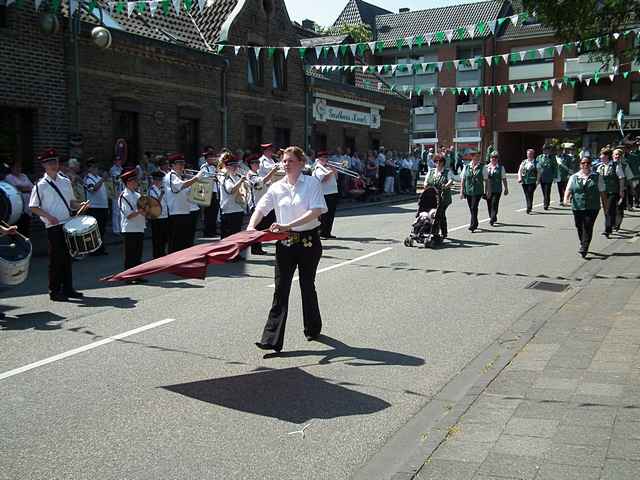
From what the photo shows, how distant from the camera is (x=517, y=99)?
2186 inches

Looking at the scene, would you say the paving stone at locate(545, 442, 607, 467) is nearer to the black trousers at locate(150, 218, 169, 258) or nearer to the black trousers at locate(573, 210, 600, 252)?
the black trousers at locate(150, 218, 169, 258)

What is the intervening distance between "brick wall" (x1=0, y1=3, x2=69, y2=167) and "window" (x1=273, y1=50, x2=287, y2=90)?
35.8 ft

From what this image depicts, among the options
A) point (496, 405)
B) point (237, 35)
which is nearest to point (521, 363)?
point (496, 405)

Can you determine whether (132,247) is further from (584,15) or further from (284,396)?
(584,15)

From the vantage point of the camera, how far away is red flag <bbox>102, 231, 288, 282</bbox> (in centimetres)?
627

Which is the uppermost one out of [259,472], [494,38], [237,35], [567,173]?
[494,38]

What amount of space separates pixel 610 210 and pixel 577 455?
43.1ft

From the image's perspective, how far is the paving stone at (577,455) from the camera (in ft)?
14.4

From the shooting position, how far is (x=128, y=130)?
21.6 meters

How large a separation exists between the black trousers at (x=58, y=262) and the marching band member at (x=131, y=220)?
1419 millimetres

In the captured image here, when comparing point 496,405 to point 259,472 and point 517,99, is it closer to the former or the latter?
point 259,472

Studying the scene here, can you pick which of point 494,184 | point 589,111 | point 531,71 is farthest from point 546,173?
point 531,71

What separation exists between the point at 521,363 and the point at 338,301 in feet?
11.4

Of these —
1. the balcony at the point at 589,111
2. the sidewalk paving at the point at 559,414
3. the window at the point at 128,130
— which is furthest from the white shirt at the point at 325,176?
the balcony at the point at 589,111
